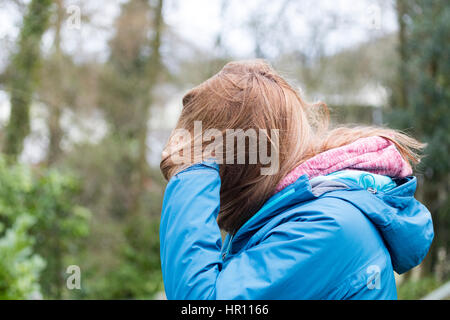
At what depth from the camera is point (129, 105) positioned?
12.9m

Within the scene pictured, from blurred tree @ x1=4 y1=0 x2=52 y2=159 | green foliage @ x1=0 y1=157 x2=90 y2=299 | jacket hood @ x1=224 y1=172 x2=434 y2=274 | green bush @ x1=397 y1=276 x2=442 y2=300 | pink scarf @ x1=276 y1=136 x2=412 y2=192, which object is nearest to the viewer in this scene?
jacket hood @ x1=224 y1=172 x2=434 y2=274

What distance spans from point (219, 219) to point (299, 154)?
34 cm

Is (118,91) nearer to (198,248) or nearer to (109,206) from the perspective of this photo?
(109,206)

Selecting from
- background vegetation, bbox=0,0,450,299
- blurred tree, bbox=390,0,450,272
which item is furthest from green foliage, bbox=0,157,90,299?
blurred tree, bbox=390,0,450,272

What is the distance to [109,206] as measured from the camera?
1152 cm

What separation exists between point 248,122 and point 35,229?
23.6 feet

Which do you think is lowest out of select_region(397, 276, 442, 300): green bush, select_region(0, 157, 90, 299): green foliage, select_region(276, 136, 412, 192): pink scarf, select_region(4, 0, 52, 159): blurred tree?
select_region(397, 276, 442, 300): green bush

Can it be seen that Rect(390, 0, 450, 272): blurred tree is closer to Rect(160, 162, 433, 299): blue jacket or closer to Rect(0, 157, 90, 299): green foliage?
Rect(0, 157, 90, 299): green foliage

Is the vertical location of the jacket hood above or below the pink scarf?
below

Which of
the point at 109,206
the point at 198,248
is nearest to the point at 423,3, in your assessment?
the point at 198,248

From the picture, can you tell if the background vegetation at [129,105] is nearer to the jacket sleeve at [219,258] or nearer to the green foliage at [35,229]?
the green foliage at [35,229]

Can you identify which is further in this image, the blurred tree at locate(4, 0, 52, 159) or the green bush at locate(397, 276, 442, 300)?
the blurred tree at locate(4, 0, 52, 159)

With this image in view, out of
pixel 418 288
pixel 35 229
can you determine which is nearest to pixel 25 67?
pixel 35 229

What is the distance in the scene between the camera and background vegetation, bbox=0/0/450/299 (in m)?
6.71
